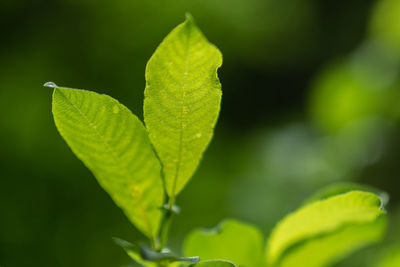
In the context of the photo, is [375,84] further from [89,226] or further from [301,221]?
[301,221]

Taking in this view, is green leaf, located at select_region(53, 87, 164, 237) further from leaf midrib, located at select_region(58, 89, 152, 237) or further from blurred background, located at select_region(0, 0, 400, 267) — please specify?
blurred background, located at select_region(0, 0, 400, 267)

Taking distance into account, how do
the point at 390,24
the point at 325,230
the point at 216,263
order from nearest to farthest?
the point at 216,263 < the point at 325,230 < the point at 390,24

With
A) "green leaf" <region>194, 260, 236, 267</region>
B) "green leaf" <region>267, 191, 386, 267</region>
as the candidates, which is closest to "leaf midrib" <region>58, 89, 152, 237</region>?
"green leaf" <region>194, 260, 236, 267</region>

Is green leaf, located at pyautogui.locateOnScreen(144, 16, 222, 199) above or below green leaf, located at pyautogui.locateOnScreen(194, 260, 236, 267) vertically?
above

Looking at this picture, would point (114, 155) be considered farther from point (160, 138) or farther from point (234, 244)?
point (234, 244)

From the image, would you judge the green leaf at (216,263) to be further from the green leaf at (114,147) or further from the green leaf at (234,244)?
the green leaf at (234,244)

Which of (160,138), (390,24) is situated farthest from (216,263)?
(390,24)
